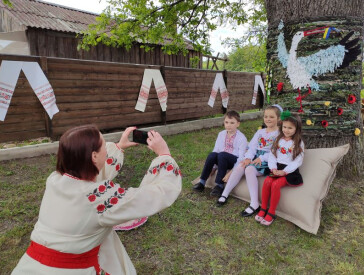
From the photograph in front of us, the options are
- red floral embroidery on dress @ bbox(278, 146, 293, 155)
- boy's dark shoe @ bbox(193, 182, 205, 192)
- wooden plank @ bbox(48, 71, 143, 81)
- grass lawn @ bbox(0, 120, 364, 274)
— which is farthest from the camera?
wooden plank @ bbox(48, 71, 143, 81)

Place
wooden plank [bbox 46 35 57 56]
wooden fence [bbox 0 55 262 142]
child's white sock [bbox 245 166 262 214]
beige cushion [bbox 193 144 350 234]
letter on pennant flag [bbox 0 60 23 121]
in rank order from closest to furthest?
1. beige cushion [bbox 193 144 350 234]
2. child's white sock [bbox 245 166 262 214]
3. letter on pennant flag [bbox 0 60 23 121]
4. wooden fence [bbox 0 55 262 142]
5. wooden plank [bbox 46 35 57 56]

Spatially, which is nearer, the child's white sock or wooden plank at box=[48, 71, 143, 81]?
the child's white sock

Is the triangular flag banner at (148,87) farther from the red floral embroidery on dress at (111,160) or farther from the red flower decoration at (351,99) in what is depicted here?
the red floral embroidery on dress at (111,160)

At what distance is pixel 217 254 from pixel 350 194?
2242mm

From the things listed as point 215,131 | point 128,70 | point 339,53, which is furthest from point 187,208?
point 215,131

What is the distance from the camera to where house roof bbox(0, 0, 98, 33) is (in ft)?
30.1

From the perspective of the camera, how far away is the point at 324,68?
3723 millimetres

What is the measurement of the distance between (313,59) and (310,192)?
1.88 metres

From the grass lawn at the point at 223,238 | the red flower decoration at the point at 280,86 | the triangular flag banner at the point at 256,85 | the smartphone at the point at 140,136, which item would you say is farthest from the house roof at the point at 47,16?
the smartphone at the point at 140,136

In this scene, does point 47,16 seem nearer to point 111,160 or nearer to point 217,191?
point 217,191

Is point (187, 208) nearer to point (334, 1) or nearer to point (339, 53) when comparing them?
point (339, 53)

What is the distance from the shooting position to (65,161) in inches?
58.1

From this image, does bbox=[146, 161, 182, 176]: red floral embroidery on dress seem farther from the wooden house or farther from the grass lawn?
the wooden house

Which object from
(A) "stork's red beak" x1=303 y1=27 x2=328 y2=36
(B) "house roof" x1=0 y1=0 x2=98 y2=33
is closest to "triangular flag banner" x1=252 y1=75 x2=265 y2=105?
(B) "house roof" x1=0 y1=0 x2=98 y2=33
